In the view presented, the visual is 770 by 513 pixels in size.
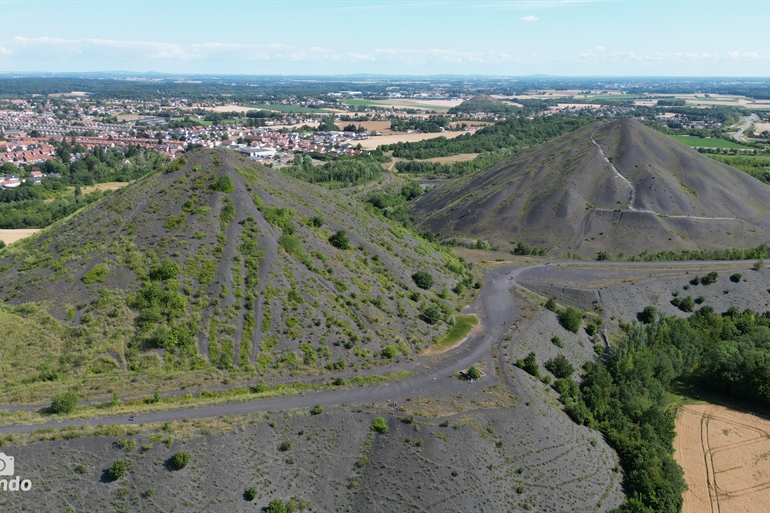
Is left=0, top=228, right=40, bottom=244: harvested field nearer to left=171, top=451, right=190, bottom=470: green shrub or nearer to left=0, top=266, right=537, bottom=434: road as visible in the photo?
left=0, top=266, right=537, bottom=434: road

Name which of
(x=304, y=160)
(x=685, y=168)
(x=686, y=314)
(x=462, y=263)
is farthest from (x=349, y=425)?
(x=304, y=160)

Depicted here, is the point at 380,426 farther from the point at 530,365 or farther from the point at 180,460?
the point at 530,365

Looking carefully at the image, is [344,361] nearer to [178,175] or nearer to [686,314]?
[178,175]

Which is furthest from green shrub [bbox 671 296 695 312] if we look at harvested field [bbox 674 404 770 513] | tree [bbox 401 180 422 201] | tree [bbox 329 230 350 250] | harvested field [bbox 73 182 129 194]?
harvested field [bbox 73 182 129 194]

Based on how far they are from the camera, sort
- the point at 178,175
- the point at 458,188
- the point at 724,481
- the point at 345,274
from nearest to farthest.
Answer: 1. the point at 724,481
2. the point at 345,274
3. the point at 178,175
4. the point at 458,188

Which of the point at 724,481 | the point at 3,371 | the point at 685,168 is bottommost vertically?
the point at 724,481

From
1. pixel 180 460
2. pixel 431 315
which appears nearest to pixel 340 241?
pixel 431 315
